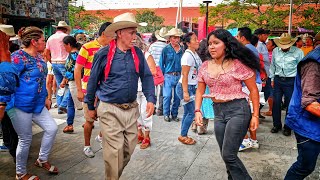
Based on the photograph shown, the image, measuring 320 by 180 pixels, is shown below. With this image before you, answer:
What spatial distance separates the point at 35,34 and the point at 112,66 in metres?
1.13

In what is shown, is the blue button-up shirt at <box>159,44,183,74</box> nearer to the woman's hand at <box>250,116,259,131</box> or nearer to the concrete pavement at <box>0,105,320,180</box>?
the concrete pavement at <box>0,105,320,180</box>

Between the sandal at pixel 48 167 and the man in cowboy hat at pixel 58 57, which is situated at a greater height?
the man in cowboy hat at pixel 58 57

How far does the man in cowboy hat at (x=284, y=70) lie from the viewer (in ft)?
17.4

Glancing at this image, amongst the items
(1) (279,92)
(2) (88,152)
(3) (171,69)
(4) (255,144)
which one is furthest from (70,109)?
(1) (279,92)

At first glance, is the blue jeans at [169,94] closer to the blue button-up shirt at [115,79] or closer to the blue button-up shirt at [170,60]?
the blue button-up shirt at [170,60]

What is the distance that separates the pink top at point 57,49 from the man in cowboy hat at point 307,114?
506 centimetres

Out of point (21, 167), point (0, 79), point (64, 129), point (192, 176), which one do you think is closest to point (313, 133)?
point (192, 176)

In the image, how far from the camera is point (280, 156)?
14.1ft

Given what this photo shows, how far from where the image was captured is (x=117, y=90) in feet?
9.82

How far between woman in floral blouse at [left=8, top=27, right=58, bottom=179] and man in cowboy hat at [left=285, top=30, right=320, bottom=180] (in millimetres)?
2659

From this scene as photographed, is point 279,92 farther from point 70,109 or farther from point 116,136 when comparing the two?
point 70,109

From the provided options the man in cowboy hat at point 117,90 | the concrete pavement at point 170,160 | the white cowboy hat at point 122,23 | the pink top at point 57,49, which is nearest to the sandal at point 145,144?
the concrete pavement at point 170,160

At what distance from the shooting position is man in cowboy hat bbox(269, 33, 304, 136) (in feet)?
17.4

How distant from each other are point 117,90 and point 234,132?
122 centimetres
